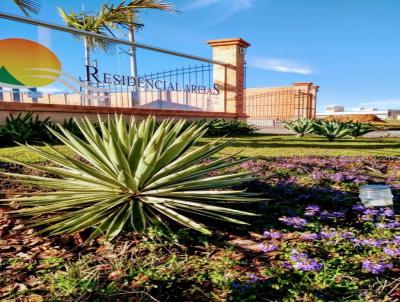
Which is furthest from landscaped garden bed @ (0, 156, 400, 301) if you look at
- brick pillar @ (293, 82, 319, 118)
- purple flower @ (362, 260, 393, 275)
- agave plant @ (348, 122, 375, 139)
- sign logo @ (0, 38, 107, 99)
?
brick pillar @ (293, 82, 319, 118)

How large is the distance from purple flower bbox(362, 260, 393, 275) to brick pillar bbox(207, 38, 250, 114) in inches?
433

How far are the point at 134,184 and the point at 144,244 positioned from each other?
427mm

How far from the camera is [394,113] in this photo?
3891cm

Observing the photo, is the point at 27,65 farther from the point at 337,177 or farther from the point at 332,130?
the point at 332,130

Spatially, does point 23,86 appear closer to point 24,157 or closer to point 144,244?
point 24,157

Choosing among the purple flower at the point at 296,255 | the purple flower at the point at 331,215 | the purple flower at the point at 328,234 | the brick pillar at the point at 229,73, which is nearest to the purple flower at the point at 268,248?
the purple flower at the point at 296,255

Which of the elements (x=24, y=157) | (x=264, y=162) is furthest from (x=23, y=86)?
(x=264, y=162)

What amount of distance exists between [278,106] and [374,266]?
21.8 metres

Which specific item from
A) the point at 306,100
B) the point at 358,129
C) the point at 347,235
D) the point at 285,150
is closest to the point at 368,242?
the point at 347,235

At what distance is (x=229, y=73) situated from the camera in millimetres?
12625

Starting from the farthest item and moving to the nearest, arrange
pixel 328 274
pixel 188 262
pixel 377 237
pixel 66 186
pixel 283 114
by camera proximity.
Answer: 1. pixel 283 114
2. pixel 66 186
3. pixel 377 237
4. pixel 188 262
5. pixel 328 274

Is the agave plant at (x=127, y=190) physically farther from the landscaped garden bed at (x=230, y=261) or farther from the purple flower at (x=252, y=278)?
the purple flower at (x=252, y=278)

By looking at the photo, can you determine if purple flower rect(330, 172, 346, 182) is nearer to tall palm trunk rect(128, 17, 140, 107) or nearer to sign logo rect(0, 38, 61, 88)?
sign logo rect(0, 38, 61, 88)

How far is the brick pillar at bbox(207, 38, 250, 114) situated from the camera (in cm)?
1255
